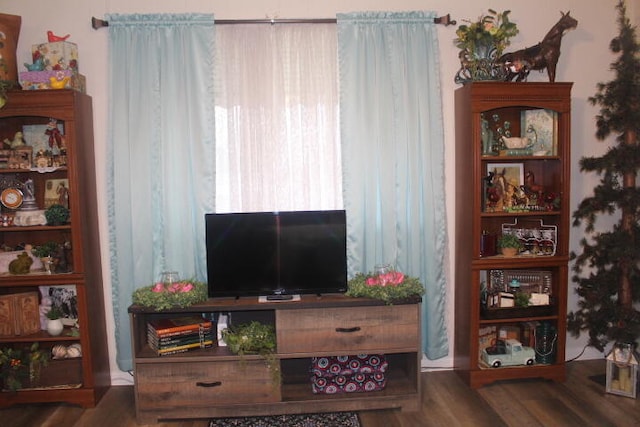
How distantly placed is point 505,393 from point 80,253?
2640mm

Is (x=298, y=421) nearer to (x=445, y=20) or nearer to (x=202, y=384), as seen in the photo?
(x=202, y=384)

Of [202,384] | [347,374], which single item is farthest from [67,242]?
[347,374]

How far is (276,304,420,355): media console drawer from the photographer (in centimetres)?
269

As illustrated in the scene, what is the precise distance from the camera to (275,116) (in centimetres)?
301

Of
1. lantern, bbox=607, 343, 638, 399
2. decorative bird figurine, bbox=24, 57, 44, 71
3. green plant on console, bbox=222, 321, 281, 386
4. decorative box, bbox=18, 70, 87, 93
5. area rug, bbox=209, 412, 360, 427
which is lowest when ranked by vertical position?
area rug, bbox=209, 412, 360, 427

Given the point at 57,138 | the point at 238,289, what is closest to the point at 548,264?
the point at 238,289

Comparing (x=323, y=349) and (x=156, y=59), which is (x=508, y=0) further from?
(x=323, y=349)

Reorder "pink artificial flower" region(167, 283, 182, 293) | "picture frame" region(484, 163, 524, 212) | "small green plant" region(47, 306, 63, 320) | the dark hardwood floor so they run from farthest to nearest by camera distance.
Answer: "picture frame" region(484, 163, 524, 212), "small green plant" region(47, 306, 63, 320), "pink artificial flower" region(167, 283, 182, 293), the dark hardwood floor

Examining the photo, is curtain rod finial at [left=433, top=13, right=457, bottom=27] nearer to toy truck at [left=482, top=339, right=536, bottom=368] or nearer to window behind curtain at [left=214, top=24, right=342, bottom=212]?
window behind curtain at [left=214, top=24, right=342, bottom=212]

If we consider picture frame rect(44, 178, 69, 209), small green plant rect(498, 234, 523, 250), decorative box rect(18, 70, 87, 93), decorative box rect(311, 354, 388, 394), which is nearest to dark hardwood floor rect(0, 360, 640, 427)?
decorative box rect(311, 354, 388, 394)

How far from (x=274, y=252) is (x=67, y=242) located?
1.30 meters

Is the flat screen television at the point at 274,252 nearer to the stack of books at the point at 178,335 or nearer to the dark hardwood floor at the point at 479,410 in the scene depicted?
the stack of books at the point at 178,335

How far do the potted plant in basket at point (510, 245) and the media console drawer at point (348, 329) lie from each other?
0.72m

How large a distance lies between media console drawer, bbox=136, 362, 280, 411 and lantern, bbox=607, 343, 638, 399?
6.44ft
